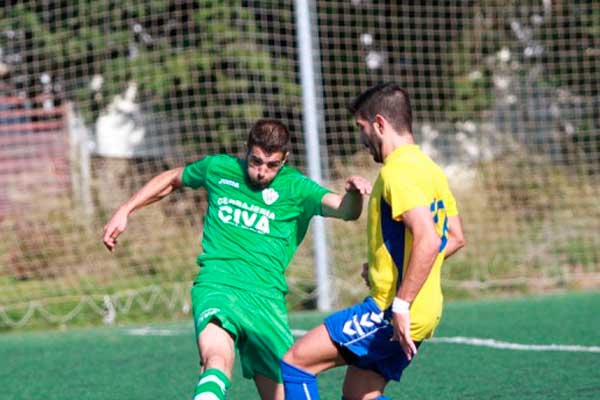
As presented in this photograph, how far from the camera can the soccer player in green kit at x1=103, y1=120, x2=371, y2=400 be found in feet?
16.8

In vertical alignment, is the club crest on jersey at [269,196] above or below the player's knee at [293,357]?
above

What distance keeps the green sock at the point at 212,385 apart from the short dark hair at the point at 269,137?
3.68 feet

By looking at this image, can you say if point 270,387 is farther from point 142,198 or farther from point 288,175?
point 142,198

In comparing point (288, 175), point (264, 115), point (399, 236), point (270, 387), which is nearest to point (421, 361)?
point (270, 387)

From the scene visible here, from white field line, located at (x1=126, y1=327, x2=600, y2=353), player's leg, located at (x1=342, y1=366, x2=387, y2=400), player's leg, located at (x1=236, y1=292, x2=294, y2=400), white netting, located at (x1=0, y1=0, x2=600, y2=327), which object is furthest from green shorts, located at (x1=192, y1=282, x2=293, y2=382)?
white netting, located at (x1=0, y1=0, x2=600, y2=327)

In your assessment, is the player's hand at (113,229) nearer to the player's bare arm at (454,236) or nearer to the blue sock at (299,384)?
the blue sock at (299,384)

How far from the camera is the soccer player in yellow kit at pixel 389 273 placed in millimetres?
4156

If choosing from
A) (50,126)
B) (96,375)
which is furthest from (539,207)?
(96,375)

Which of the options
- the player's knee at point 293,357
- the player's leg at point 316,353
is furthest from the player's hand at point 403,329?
the player's knee at point 293,357

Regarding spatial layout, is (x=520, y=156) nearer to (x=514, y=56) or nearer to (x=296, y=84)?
(x=514, y=56)

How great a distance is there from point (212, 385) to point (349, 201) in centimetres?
113

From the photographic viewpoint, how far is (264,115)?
13.5 meters

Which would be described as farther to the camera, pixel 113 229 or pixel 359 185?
pixel 113 229

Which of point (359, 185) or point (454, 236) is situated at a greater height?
point (359, 185)
